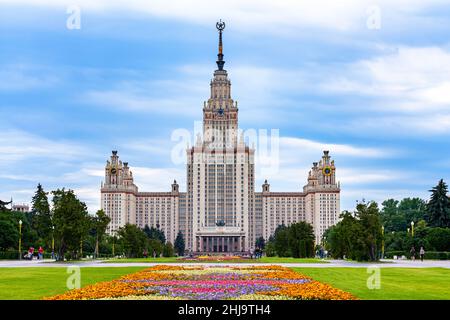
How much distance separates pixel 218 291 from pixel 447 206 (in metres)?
79.6

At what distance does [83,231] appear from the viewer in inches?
2480

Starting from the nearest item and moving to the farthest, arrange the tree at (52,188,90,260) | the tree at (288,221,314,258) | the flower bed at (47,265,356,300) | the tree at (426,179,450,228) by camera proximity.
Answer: the flower bed at (47,265,356,300) < the tree at (52,188,90,260) < the tree at (288,221,314,258) < the tree at (426,179,450,228)

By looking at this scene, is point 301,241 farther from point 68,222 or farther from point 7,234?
point 7,234

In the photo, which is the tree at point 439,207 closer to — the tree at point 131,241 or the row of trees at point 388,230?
the row of trees at point 388,230

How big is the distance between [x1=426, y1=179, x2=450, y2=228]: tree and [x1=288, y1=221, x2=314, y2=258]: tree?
20637 mm

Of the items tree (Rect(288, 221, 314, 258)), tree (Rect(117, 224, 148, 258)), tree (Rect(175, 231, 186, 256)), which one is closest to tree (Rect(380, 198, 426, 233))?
tree (Rect(288, 221, 314, 258))

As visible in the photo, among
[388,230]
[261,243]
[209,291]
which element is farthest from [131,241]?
[261,243]

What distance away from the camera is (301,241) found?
3342 inches

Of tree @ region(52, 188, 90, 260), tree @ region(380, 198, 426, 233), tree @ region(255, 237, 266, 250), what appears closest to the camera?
tree @ region(52, 188, 90, 260)

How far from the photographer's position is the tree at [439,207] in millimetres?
95062

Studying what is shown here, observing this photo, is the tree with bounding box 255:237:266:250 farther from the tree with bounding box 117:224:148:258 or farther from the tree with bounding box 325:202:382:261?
the tree with bounding box 325:202:382:261

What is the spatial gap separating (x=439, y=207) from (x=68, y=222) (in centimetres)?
5714

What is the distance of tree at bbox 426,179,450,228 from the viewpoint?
9506cm
